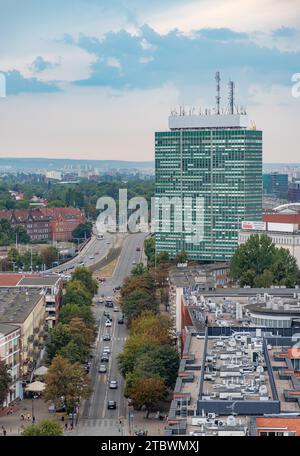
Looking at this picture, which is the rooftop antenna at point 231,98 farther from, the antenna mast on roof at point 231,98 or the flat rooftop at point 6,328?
the flat rooftop at point 6,328

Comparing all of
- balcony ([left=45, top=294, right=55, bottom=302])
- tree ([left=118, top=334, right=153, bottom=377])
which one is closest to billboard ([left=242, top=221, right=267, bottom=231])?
balcony ([left=45, top=294, right=55, bottom=302])

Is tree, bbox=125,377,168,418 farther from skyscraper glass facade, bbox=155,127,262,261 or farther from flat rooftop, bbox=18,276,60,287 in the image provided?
skyscraper glass facade, bbox=155,127,262,261

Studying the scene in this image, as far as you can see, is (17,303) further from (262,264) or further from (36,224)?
(36,224)

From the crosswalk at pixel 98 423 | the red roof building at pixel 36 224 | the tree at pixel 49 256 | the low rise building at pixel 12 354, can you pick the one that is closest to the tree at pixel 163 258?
the tree at pixel 49 256

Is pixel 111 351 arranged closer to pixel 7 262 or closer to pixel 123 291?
pixel 123 291

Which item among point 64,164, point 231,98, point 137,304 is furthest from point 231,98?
point 64,164
